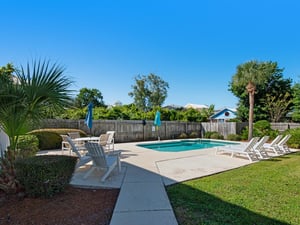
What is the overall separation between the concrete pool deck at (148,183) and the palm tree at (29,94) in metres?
2.08

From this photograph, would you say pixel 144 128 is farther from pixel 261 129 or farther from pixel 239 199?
pixel 239 199

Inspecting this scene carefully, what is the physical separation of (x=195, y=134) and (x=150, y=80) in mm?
19293

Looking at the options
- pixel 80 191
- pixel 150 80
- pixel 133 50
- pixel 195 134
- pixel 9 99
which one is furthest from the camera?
pixel 150 80

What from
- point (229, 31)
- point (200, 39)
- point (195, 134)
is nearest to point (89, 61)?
point (200, 39)

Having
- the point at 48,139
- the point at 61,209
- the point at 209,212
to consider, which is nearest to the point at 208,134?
the point at 48,139

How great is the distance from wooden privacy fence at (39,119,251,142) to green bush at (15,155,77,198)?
1005 centimetres

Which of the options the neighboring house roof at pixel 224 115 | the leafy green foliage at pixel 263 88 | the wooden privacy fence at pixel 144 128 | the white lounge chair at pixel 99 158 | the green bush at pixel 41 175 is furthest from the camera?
the neighboring house roof at pixel 224 115

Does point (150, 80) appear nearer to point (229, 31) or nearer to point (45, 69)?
point (229, 31)

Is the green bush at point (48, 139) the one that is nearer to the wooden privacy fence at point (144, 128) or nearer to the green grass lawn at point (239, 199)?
the wooden privacy fence at point (144, 128)

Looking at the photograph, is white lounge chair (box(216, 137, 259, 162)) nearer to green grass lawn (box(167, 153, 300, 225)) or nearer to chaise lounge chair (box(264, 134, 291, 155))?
chaise lounge chair (box(264, 134, 291, 155))

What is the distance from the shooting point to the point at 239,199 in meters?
4.21

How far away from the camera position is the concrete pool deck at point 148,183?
3330mm

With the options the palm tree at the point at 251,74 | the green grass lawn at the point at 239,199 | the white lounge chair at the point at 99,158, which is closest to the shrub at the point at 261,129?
the palm tree at the point at 251,74

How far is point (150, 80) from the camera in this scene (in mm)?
36969
